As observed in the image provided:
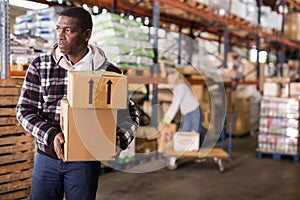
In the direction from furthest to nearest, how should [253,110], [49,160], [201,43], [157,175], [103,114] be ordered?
[201,43] < [253,110] < [157,175] < [49,160] < [103,114]

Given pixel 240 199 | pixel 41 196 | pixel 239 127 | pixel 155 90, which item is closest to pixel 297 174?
pixel 240 199

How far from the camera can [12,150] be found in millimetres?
4129

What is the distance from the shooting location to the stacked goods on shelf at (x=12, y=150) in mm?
4066

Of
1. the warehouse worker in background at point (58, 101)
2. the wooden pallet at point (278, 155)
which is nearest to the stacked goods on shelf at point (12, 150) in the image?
the warehouse worker in background at point (58, 101)

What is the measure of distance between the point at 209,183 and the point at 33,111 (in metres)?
4.10

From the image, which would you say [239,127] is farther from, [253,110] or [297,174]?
[297,174]

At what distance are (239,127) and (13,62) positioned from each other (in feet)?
22.6

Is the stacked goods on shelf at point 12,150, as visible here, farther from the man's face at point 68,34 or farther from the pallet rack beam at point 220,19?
the pallet rack beam at point 220,19

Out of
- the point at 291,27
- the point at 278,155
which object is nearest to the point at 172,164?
the point at 278,155

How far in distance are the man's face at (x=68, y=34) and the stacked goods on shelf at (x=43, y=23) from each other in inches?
141

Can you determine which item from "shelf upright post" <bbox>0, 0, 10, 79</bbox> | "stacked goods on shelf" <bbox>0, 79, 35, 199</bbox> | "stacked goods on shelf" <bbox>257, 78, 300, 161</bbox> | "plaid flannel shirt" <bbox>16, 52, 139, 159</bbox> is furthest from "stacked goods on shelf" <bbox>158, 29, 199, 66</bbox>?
"plaid flannel shirt" <bbox>16, 52, 139, 159</bbox>

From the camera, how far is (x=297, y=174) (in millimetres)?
6711

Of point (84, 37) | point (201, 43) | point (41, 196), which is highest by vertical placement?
point (201, 43)

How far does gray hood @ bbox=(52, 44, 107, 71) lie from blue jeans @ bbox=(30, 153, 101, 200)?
0.52 m
